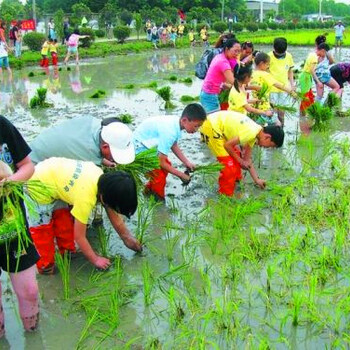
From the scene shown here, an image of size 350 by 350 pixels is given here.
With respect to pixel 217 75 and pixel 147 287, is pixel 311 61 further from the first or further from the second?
pixel 147 287

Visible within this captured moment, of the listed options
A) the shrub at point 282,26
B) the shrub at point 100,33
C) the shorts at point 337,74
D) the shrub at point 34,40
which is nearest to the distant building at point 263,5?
the shrub at point 282,26

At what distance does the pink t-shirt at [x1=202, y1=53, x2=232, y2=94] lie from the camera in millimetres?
6078

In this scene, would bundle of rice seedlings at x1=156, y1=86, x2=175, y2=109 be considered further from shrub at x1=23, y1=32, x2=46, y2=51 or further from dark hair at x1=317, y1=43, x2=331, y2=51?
shrub at x1=23, y1=32, x2=46, y2=51

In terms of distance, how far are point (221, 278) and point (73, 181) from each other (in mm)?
1158

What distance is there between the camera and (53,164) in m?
3.39

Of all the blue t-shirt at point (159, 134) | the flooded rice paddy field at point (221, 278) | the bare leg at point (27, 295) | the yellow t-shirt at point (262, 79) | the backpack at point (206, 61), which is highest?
the backpack at point (206, 61)

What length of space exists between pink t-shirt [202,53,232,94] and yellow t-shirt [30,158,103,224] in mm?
3160

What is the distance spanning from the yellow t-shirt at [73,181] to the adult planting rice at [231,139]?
72.4 inches

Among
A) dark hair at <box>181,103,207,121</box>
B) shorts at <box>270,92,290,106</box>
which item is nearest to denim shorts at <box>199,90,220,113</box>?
shorts at <box>270,92,290,106</box>

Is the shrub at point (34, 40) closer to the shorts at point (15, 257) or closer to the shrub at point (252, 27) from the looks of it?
the shorts at point (15, 257)

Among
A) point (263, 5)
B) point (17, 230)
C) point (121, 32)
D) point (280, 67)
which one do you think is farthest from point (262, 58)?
point (263, 5)

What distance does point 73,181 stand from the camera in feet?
10.6

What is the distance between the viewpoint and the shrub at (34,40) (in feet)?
68.3

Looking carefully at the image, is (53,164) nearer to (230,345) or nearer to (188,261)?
(188,261)
